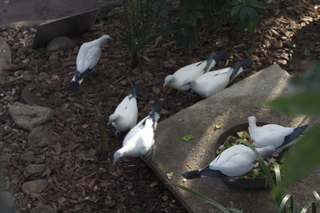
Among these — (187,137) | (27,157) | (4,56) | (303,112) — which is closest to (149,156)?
(187,137)

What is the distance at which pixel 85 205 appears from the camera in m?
3.43

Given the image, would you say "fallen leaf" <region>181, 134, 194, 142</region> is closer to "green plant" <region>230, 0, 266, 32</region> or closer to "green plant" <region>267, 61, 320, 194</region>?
"green plant" <region>230, 0, 266, 32</region>

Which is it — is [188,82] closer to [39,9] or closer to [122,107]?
[122,107]

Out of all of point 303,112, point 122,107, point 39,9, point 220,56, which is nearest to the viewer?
point 303,112

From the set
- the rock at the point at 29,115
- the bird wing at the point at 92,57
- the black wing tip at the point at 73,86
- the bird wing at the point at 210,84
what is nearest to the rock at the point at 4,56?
the rock at the point at 29,115

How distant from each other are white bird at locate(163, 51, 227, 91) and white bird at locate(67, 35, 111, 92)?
863mm

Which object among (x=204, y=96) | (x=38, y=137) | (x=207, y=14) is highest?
(x=207, y=14)

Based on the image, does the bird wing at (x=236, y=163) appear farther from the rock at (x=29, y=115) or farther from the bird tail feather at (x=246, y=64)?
the rock at (x=29, y=115)

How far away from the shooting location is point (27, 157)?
3.78m

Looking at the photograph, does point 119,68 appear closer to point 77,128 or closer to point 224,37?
point 77,128

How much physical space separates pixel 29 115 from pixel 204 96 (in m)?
1.76

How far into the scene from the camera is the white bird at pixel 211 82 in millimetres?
4070

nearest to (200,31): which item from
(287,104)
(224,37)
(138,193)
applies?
(224,37)

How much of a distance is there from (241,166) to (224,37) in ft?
7.80
